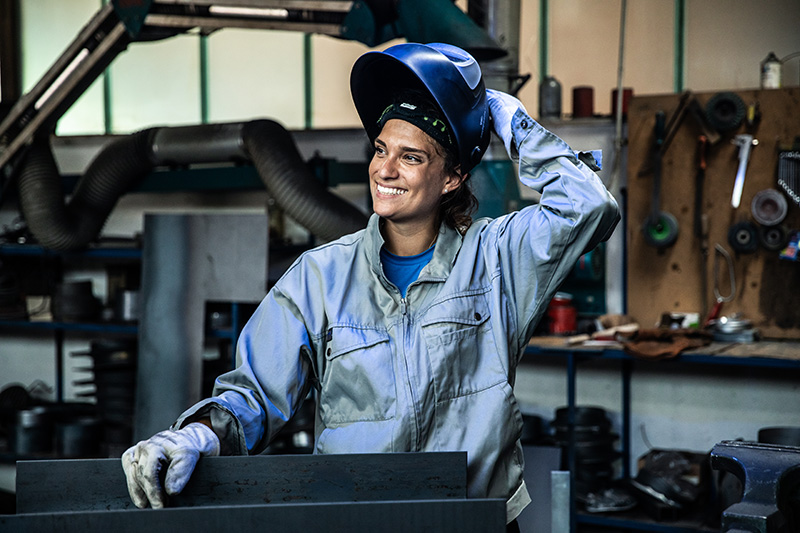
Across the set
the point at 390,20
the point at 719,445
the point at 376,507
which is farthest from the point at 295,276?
the point at 390,20

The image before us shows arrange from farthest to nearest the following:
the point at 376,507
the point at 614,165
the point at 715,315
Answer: the point at 614,165 < the point at 715,315 < the point at 376,507

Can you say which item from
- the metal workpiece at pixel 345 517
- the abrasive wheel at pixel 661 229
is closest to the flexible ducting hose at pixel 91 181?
the abrasive wheel at pixel 661 229

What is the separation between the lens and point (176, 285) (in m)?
4.50

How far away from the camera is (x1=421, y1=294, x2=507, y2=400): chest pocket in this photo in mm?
1612

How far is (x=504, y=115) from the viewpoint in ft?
5.82

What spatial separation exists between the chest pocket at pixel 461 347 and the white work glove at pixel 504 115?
328 mm

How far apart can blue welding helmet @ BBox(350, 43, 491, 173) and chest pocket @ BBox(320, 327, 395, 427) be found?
17.8 inches

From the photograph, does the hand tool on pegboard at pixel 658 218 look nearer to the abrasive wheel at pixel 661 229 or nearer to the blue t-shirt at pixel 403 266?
the abrasive wheel at pixel 661 229

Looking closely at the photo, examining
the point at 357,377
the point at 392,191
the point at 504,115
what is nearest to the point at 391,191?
the point at 392,191

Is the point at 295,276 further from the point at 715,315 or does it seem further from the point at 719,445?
the point at 715,315

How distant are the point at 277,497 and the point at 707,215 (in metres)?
3.48

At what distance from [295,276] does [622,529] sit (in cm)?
314

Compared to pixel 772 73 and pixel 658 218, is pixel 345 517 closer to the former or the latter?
pixel 658 218

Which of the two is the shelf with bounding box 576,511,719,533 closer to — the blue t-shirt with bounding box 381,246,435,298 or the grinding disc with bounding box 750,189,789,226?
the grinding disc with bounding box 750,189,789,226
